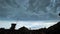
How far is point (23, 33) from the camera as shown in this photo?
1970cm

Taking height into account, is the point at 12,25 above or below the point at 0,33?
above

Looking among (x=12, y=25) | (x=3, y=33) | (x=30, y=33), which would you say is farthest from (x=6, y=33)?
(x=12, y=25)

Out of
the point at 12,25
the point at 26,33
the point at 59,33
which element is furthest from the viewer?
the point at 12,25

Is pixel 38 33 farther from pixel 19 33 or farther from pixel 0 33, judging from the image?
pixel 0 33

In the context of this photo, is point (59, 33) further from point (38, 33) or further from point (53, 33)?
point (38, 33)

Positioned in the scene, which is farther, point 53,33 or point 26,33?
point 53,33

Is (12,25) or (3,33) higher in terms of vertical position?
(12,25)

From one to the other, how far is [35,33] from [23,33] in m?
1.80

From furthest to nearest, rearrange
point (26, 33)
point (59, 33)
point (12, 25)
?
point (12, 25), point (59, 33), point (26, 33)

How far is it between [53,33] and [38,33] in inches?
127

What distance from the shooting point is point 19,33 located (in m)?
19.8

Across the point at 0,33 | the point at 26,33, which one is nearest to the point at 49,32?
the point at 26,33

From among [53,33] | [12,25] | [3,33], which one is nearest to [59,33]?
[53,33]

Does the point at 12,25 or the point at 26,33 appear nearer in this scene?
the point at 26,33
